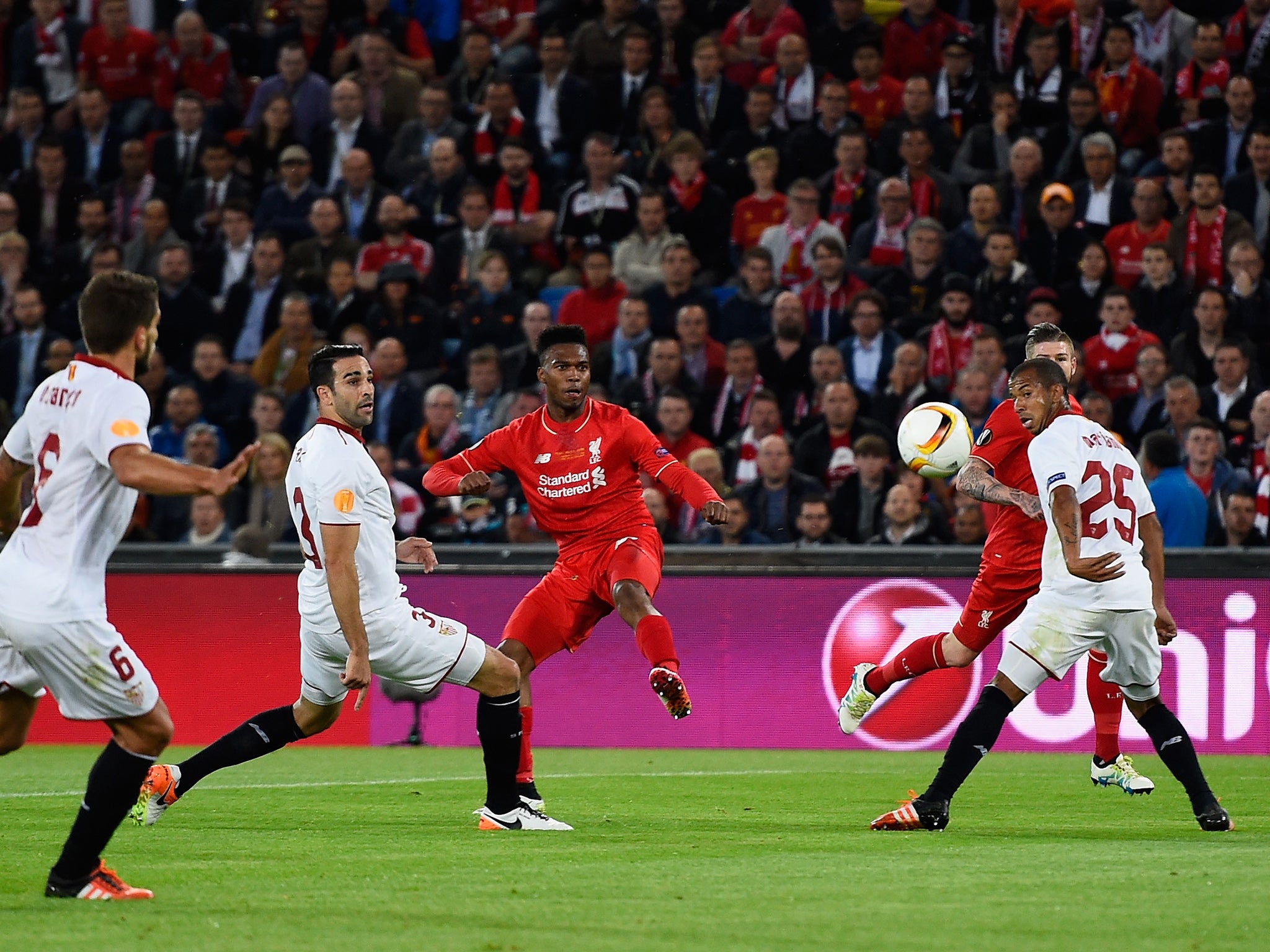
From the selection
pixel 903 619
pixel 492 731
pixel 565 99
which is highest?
pixel 565 99

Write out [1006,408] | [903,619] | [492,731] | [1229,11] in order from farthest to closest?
[1229,11] < [903,619] < [1006,408] < [492,731]

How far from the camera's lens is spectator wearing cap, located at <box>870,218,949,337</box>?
15.7 meters

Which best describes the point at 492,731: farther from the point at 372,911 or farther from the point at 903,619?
the point at 903,619

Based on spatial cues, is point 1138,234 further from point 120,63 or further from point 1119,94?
point 120,63

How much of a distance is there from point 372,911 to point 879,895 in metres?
1.62

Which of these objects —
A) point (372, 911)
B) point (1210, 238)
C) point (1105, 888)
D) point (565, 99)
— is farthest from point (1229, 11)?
point (372, 911)

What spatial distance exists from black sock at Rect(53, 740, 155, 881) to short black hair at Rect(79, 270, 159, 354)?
130 centimetres

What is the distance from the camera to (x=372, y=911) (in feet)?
19.0

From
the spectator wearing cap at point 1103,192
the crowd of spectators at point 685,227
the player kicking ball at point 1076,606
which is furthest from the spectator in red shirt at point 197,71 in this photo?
the player kicking ball at point 1076,606

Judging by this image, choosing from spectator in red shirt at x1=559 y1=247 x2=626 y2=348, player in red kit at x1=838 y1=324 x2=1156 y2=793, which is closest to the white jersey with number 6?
player in red kit at x1=838 y1=324 x2=1156 y2=793

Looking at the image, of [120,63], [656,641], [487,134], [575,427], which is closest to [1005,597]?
[656,641]

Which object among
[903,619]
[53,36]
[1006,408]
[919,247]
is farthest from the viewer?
[53,36]

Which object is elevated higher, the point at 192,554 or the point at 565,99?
the point at 565,99

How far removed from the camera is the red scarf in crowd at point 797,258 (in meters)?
16.4
